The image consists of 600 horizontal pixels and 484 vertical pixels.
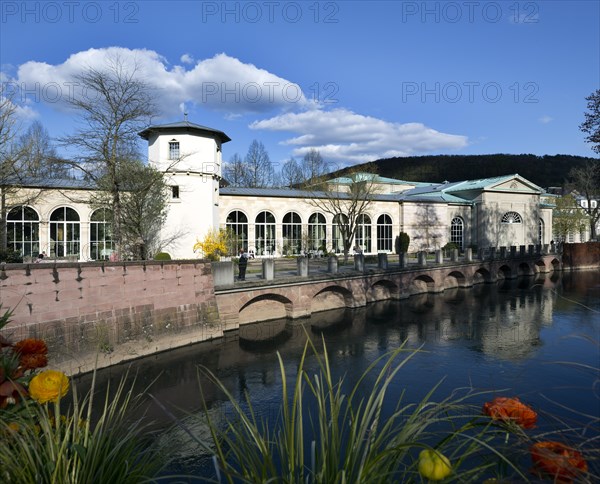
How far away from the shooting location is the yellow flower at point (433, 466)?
6.52ft

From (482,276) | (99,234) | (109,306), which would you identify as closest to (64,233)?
(99,234)

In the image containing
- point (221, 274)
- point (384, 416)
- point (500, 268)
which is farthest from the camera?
point (500, 268)

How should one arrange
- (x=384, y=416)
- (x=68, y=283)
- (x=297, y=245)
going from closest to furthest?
(x=384, y=416) → (x=68, y=283) → (x=297, y=245)

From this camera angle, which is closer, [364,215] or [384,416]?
[384,416]

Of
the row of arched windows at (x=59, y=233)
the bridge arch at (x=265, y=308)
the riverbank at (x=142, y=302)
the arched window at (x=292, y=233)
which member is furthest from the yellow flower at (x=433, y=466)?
the arched window at (x=292, y=233)

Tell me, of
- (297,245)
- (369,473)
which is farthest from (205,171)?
(369,473)

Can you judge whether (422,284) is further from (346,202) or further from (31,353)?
(31,353)

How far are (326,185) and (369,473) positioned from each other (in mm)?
36174

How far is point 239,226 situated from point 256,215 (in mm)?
1708

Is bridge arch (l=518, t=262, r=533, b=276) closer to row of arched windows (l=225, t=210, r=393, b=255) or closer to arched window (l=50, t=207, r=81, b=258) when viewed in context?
row of arched windows (l=225, t=210, r=393, b=255)

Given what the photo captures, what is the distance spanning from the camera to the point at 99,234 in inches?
1093

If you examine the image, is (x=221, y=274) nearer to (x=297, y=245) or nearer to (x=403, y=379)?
(x=403, y=379)

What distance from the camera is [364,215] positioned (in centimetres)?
4122

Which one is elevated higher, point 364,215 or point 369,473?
point 364,215
